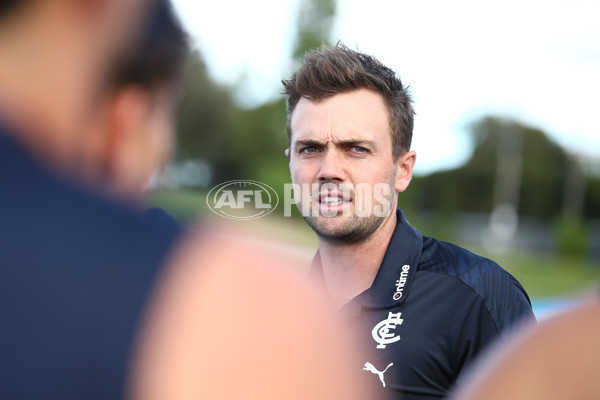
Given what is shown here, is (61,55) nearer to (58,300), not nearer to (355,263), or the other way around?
(58,300)

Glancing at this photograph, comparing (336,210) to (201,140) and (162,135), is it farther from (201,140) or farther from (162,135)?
(201,140)

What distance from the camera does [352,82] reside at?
262 centimetres

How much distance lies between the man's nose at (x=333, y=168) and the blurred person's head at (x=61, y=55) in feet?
6.68

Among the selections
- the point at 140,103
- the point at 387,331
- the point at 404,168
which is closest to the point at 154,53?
the point at 140,103

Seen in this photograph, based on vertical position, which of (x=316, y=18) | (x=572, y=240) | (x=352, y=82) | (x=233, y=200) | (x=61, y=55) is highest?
(x=316, y=18)

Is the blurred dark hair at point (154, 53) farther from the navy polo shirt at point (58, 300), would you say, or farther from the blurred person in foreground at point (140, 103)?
the navy polo shirt at point (58, 300)

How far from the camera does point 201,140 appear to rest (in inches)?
1256

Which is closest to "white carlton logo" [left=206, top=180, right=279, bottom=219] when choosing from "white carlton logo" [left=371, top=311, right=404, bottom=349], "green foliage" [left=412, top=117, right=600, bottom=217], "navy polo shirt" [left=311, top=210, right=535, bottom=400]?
"navy polo shirt" [left=311, top=210, right=535, bottom=400]

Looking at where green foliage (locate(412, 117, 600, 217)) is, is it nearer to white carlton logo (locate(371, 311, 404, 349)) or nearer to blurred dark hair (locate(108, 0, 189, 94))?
white carlton logo (locate(371, 311, 404, 349))

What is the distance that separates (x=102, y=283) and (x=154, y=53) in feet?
0.88

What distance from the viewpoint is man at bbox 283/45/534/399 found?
2260 millimetres

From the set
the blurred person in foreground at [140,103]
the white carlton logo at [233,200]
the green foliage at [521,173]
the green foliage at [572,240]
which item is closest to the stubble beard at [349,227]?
the blurred person in foreground at [140,103]

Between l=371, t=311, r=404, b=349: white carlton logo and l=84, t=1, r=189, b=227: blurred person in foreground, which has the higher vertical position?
l=84, t=1, r=189, b=227: blurred person in foreground

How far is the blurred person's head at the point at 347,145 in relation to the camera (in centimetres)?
260
